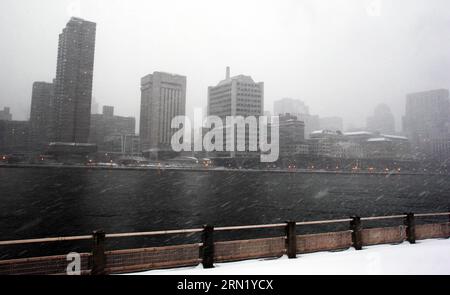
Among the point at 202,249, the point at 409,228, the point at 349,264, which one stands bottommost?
the point at 349,264

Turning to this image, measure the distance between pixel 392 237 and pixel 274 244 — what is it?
5.85 meters

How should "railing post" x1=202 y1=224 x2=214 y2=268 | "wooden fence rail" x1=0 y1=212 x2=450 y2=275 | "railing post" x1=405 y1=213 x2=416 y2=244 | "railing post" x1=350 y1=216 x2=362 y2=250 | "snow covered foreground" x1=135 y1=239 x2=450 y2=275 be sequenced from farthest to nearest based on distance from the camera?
"railing post" x1=405 y1=213 x2=416 y2=244 < "railing post" x1=350 y1=216 x2=362 y2=250 < "railing post" x1=202 y1=224 x2=214 y2=268 < "snow covered foreground" x1=135 y1=239 x2=450 y2=275 < "wooden fence rail" x1=0 y1=212 x2=450 y2=275

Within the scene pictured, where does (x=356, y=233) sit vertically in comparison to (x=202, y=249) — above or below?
above

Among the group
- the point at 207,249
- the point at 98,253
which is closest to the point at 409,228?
the point at 207,249

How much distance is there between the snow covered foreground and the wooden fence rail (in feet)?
0.94

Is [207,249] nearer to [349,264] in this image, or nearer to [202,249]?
[202,249]

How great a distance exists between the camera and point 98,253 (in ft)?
31.2

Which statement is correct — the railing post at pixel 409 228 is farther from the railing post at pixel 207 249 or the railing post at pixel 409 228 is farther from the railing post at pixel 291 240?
the railing post at pixel 207 249

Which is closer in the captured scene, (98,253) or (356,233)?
(98,253)

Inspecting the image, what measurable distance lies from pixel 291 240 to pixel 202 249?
3147 millimetres

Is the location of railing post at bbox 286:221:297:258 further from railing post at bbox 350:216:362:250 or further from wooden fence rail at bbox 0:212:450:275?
railing post at bbox 350:216:362:250

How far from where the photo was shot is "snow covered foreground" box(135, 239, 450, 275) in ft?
32.2

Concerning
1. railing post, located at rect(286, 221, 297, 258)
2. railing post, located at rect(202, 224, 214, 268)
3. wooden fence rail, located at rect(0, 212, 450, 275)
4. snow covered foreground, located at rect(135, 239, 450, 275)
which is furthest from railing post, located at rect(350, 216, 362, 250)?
railing post, located at rect(202, 224, 214, 268)
